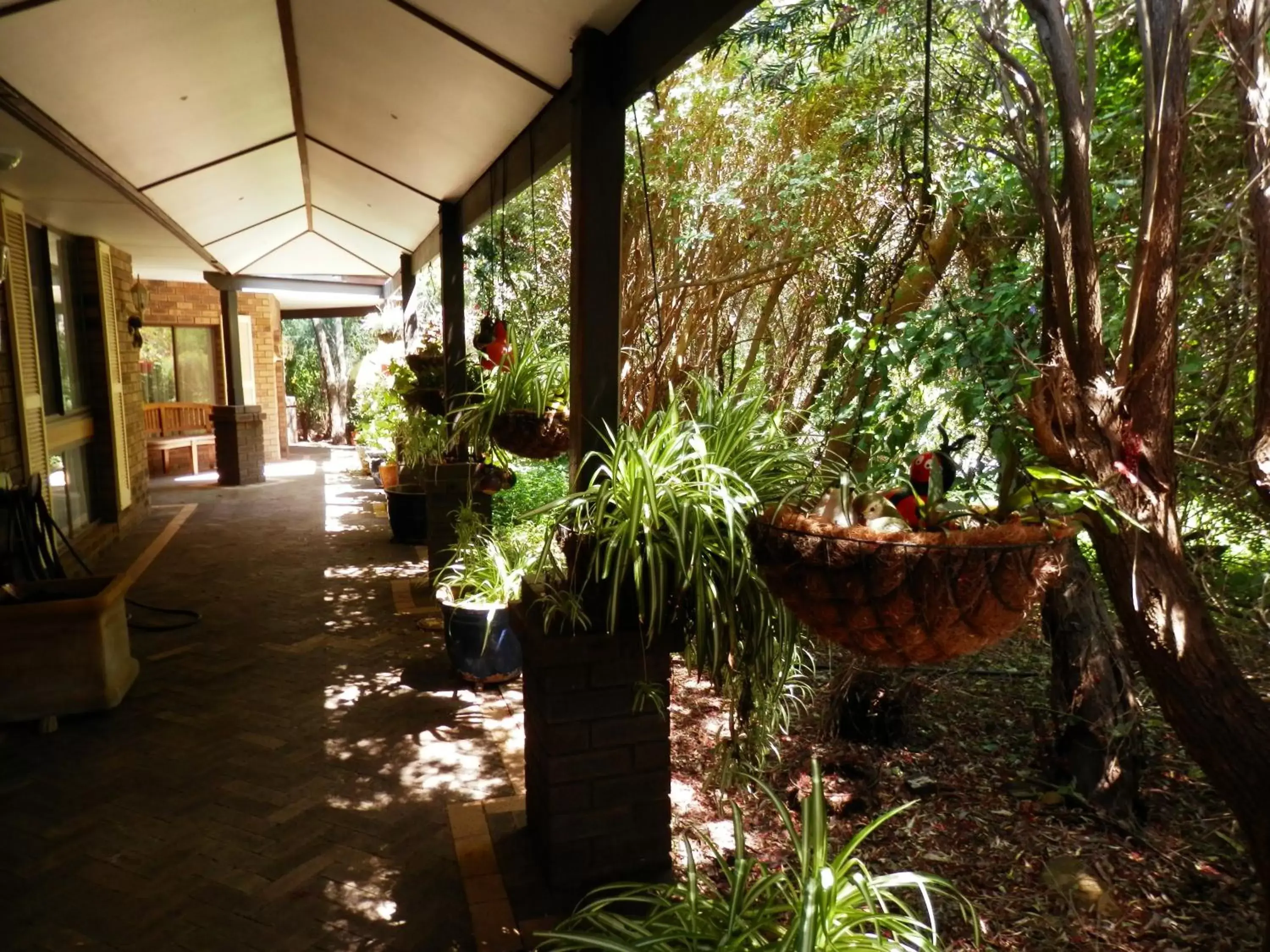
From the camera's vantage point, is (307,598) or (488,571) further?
(307,598)

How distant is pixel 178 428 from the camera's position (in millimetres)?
11562

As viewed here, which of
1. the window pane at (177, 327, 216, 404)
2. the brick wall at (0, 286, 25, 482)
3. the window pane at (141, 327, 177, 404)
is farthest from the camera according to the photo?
the window pane at (177, 327, 216, 404)

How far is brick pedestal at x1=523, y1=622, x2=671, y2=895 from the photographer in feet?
7.46

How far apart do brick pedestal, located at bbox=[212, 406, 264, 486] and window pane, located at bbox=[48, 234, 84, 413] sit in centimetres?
296

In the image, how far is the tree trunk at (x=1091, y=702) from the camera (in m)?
3.10

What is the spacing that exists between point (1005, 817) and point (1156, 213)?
2062mm

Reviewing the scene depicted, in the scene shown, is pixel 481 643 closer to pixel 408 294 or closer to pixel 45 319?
pixel 408 294

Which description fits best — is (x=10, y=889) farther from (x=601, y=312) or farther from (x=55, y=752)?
(x=601, y=312)

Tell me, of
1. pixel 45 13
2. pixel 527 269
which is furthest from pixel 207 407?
pixel 45 13

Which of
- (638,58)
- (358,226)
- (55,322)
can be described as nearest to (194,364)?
(55,322)

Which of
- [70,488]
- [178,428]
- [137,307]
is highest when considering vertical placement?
[137,307]

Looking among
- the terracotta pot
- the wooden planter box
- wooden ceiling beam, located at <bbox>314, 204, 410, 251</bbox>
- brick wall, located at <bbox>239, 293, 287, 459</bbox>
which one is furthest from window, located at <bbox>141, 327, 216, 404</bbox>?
the wooden planter box

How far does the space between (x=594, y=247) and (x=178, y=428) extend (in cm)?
1092

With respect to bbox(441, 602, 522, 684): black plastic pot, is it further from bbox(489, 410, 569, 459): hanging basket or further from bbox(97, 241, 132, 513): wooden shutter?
bbox(97, 241, 132, 513): wooden shutter
